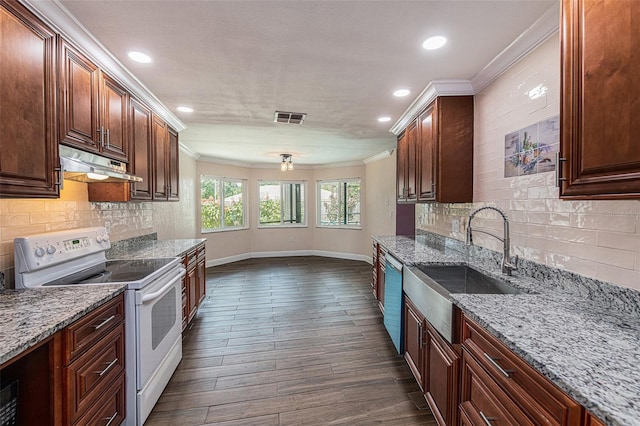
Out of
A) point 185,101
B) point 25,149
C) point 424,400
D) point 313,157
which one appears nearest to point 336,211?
point 313,157

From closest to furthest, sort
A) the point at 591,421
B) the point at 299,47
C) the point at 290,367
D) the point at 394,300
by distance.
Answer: the point at 591,421 → the point at 299,47 → the point at 290,367 → the point at 394,300

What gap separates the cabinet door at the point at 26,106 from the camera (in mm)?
1300

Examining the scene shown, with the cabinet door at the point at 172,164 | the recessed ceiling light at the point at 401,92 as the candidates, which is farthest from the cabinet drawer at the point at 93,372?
the recessed ceiling light at the point at 401,92

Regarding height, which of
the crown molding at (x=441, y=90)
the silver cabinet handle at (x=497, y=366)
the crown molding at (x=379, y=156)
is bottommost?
the silver cabinet handle at (x=497, y=366)

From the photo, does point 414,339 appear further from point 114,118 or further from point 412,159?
point 114,118

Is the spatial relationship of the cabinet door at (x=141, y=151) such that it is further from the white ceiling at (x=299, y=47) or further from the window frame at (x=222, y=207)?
the window frame at (x=222, y=207)

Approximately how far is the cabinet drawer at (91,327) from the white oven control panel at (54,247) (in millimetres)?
486

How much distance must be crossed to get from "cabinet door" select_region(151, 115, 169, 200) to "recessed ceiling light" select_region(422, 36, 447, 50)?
2.66 meters

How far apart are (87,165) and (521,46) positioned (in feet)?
9.35

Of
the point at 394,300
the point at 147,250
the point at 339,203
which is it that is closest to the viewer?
the point at 394,300

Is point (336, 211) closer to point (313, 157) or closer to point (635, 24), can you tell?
point (313, 157)

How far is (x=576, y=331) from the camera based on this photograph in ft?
3.46

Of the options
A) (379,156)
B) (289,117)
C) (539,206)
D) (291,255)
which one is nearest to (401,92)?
(289,117)

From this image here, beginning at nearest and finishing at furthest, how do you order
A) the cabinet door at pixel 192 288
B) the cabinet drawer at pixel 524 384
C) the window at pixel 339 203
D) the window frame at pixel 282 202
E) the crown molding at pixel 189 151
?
the cabinet drawer at pixel 524 384 < the cabinet door at pixel 192 288 < the crown molding at pixel 189 151 < the window at pixel 339 203 < the window frame at pixel 282 202
